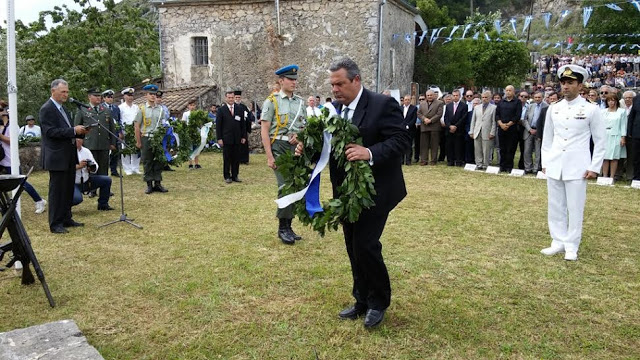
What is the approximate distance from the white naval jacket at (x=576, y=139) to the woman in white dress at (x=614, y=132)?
6324mm

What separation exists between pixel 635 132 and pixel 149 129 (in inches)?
404

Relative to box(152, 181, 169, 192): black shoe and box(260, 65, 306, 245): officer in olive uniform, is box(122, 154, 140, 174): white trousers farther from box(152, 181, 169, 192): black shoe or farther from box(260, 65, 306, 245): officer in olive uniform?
box(260, 65, 306, 245): officer in olive uniform

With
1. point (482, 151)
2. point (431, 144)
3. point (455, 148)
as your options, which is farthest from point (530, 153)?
point (431, 144)

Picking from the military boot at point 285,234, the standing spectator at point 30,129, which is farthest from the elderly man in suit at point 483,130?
the standing spectator at point 30,129

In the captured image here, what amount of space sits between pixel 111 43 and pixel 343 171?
23608 mm

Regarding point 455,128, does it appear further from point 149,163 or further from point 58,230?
point 58,230

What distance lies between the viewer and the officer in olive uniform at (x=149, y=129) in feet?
35.1

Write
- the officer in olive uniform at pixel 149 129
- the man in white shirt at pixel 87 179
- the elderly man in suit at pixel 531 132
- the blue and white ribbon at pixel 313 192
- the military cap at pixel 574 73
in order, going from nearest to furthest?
the blue and white ribbon at pixel 313 192
the military cap at pixel 574 73
the man in white shirt at pixel 87 179
the officer in olive uniform at pixel 149 129
the elderly man in suit at pixel 531 132

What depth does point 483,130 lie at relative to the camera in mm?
13930

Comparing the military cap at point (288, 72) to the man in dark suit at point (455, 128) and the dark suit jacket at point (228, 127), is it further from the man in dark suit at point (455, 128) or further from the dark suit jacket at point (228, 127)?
the man in dark suit at point (455, 128)

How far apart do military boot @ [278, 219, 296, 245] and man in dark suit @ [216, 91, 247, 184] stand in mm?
5370

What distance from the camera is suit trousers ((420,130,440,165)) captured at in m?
15.1

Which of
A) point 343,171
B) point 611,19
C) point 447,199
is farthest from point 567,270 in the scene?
point 611,19

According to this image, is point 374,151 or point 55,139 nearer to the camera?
point 374,151
